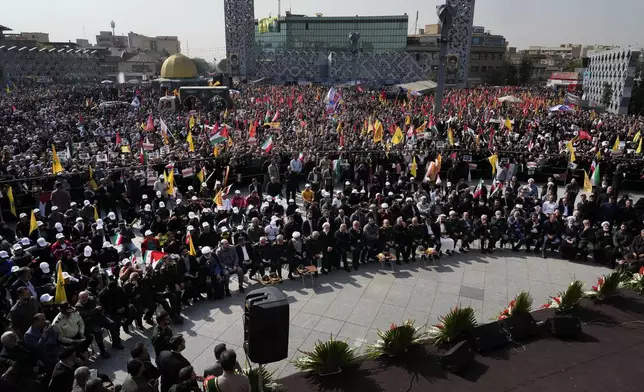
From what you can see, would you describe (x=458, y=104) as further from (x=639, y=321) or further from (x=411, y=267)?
(x=639, y=321)

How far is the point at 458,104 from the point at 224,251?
35195 millimetres

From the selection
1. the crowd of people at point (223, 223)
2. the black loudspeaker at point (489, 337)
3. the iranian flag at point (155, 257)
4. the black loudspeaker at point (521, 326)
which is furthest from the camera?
the iranian flag at point (155, 257)

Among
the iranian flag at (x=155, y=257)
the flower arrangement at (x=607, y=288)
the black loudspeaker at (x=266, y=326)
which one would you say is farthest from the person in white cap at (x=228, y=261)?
the flower arrangement at (x=607, y=288)

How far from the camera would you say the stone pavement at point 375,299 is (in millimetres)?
9000

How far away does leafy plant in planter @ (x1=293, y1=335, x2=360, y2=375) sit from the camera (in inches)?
249

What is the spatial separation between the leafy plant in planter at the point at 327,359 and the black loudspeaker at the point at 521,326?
107 inches

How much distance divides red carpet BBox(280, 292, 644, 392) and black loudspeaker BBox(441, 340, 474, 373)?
9cm

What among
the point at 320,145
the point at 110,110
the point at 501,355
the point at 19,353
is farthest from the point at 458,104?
the point at 19,353

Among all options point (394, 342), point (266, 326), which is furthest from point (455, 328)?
point (266, 326)

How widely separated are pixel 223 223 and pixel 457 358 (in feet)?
30.1

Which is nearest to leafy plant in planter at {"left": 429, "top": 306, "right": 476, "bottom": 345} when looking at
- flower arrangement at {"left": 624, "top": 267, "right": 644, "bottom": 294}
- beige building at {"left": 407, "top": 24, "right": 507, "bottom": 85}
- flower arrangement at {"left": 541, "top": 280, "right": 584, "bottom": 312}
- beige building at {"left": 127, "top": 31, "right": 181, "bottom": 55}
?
flower arrangement at {"left": 541, "top": 280, "right": 584, "bottom": 312}

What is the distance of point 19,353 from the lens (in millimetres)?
6715

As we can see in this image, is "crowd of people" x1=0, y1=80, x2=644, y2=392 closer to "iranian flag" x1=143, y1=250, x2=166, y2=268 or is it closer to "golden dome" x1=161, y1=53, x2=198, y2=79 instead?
"iranian flag" x1=143, y1=250, x2=166, y2=268

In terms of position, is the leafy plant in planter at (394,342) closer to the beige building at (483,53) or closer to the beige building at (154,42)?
the beige building at (483,53)
